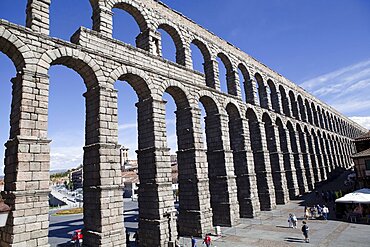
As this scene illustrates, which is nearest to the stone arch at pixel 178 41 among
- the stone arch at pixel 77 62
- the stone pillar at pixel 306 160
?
the stone arch at pixel 77 62

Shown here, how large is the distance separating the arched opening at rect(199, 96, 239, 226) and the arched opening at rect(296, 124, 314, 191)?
20.2 m

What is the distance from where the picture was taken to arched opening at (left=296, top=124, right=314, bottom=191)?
37625mm

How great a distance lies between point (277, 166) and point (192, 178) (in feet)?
48.5

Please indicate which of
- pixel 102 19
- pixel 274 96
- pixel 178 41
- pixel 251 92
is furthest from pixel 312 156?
pixel 102 19

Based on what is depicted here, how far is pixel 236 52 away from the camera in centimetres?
2880

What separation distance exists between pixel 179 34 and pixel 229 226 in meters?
16.0

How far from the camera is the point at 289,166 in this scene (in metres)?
32.7

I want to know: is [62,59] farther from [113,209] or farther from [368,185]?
[368,185]

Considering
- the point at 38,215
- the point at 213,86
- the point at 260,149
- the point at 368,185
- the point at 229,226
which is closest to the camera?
the point at 38,215

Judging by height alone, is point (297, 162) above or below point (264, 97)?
below

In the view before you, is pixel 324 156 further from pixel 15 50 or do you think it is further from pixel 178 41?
pixel 15 50

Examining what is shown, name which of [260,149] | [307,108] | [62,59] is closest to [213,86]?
[260,149]

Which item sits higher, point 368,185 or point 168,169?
point 168,169

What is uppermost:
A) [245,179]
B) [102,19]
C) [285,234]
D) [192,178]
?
[102,19]
